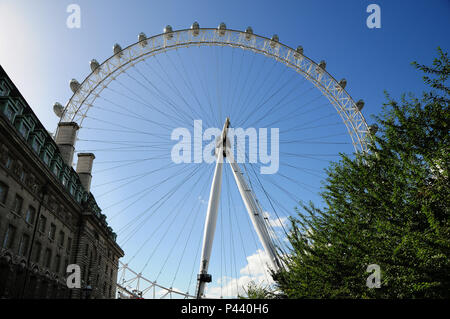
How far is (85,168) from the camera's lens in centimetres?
5119

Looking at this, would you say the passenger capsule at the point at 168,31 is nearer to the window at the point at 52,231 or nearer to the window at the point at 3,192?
the window at the point at 52,231

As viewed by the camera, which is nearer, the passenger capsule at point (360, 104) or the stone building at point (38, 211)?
the stone building at point (38, 211)

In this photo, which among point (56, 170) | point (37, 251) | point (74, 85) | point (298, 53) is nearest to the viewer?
point (37, 251)

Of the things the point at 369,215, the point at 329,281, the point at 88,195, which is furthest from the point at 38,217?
the point at 369,215

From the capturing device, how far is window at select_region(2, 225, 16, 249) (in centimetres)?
2737

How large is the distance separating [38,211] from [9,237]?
4.98 metres

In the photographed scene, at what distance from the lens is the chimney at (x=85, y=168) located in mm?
50178

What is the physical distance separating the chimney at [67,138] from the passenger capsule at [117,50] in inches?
420

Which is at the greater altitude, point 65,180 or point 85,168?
point 85,168

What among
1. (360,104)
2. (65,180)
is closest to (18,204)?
(65,180)

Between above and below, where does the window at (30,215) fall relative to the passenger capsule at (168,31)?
below

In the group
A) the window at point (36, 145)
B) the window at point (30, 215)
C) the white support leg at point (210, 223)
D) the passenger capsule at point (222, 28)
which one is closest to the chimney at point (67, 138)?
the window at point (36, 145)

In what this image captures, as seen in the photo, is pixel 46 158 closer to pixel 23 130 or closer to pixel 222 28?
pixel 23 130
